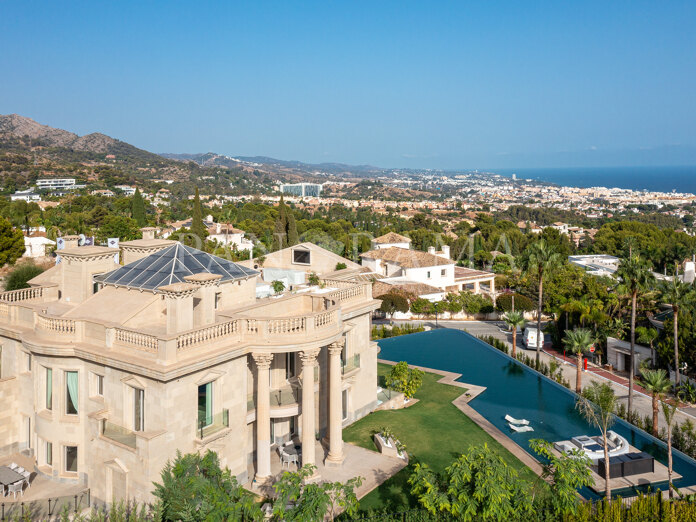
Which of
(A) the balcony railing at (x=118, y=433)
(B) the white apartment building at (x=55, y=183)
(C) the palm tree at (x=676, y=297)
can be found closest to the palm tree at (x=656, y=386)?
(C) the palm tree at (x=676, y=297)

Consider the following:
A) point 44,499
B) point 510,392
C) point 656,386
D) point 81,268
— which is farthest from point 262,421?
point 656,386

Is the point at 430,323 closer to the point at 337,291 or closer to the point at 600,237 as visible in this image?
the point at 337,291

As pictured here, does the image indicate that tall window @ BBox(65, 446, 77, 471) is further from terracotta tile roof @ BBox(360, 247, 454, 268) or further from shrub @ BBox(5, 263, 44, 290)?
terracotta tile roof @ BBox(360, 247, 454, 268)

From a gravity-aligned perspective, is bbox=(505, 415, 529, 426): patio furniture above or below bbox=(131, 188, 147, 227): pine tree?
below

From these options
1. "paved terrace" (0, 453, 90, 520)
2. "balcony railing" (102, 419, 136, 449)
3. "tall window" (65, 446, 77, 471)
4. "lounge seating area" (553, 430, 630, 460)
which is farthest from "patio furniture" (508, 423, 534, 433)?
"tall window" (65, 446, 77, 471)

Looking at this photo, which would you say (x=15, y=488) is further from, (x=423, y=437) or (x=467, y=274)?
(x=467, y=274)

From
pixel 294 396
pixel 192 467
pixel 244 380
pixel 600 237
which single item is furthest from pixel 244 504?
pixel 600 237
